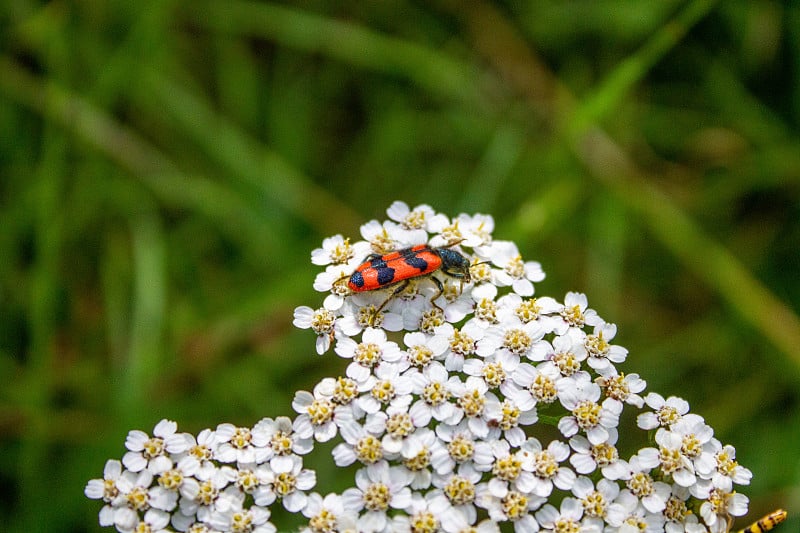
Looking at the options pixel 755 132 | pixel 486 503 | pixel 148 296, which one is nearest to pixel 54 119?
pixel 148 296

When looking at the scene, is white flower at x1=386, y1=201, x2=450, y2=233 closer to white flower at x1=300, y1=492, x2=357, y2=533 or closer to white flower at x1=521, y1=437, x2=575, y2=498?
white flower at x1=521, y1=437, x2=575, y2=498

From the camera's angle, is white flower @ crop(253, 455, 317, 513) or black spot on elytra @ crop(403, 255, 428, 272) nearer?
white flower @ crop(253, 455, 317, 513)

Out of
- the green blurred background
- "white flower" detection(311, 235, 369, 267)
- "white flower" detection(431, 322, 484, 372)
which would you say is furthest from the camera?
the green blurred background

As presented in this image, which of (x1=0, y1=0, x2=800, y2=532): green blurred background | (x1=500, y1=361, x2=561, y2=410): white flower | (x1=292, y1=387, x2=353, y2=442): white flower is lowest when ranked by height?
(x1=500, y1=361, x2=561, y2=410): white flower

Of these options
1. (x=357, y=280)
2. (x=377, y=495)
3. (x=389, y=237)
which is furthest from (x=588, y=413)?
(x=389, y=237)

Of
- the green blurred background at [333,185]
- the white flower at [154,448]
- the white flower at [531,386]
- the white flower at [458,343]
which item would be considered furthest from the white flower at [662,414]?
the white flower at [154,448]

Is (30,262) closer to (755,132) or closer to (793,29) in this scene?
(755,132)

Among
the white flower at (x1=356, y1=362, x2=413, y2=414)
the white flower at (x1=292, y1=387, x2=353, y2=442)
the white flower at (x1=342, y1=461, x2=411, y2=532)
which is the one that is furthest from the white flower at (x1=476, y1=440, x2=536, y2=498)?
the white flower at (x1=292, y1=387, x2=353, y2=442)
